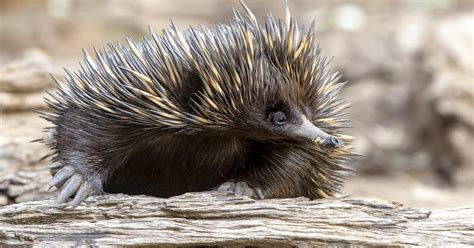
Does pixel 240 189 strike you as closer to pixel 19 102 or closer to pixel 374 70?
pixel 19 102

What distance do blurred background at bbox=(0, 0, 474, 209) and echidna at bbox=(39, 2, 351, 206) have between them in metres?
1.62

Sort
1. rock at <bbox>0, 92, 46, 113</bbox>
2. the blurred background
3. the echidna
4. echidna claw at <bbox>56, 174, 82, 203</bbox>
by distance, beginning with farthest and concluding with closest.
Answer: the blurred background < rock at <bbox>0, 92, 46, 113</bbox> < echidna claw at <bbox>56, 174, 82, 203</bbox> < the echidna

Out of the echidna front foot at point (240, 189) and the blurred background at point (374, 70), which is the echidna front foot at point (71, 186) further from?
the blurred background at point (374, 70)

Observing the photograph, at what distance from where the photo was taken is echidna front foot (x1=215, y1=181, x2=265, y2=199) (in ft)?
10.2

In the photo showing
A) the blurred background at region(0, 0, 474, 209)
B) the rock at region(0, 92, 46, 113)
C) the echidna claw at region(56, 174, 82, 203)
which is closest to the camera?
the echidna claw at region(56, 174, 82, 203)

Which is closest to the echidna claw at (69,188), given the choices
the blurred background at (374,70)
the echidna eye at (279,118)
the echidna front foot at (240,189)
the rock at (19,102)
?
the echidna front foot at (240,189)

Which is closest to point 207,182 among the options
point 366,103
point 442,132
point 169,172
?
point 169,172

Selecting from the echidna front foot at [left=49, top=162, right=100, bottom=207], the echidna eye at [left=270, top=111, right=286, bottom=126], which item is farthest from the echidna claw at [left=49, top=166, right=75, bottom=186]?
the echidna eye at [left=270, top=111, right=286, bottom=126]

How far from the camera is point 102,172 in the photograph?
3125 mm

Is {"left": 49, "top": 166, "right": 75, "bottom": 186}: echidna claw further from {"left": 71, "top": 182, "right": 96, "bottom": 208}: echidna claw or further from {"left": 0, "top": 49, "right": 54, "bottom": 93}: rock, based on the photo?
{"left": 0, "top": 49, "right": 54, "bottom": 93}: rock

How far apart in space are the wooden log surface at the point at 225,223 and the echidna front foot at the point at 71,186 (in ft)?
0.11

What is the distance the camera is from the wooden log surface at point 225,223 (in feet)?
9.57

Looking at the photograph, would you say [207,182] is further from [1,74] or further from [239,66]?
[1,74]

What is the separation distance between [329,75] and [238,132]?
574mm
